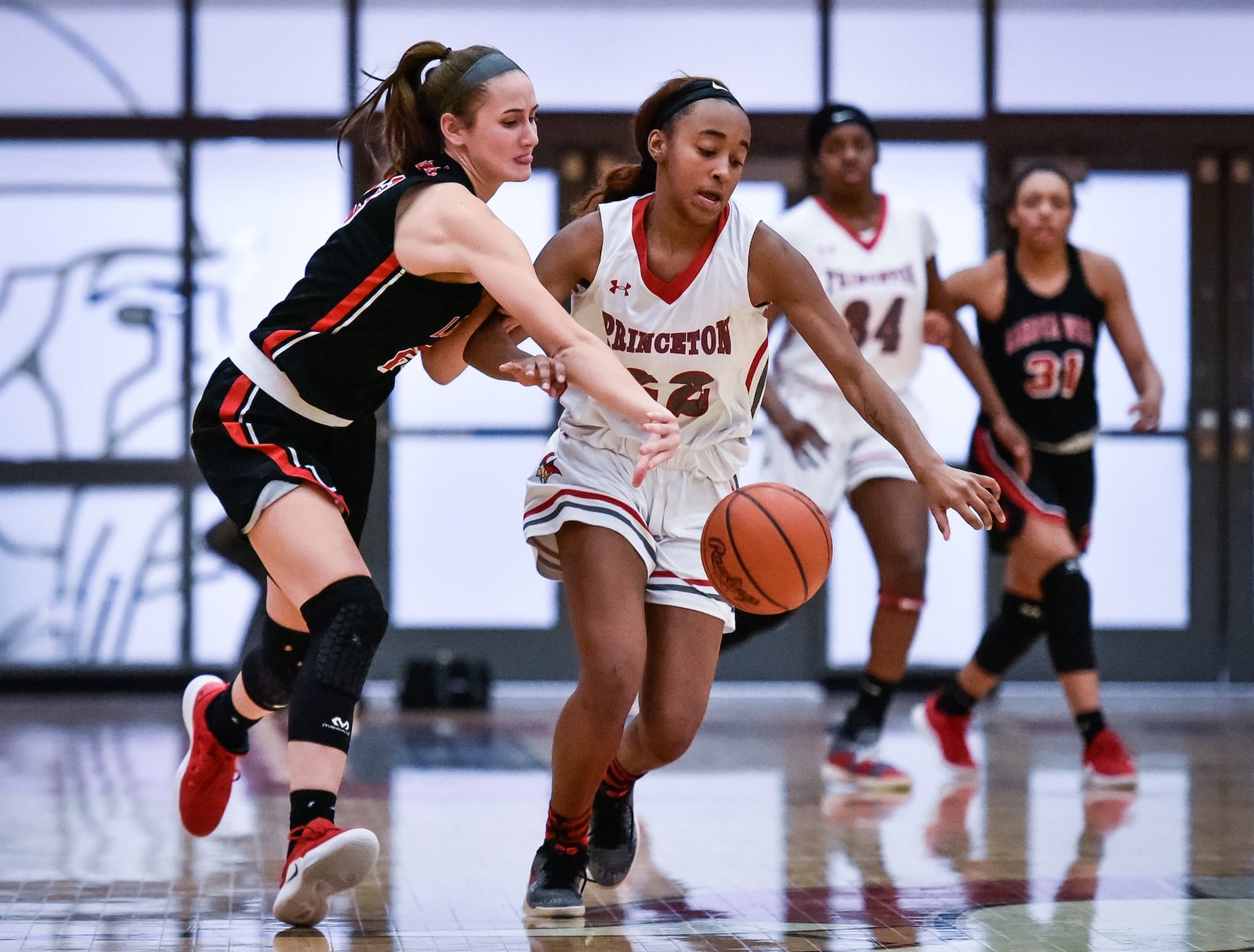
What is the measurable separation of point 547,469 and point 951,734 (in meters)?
2.66

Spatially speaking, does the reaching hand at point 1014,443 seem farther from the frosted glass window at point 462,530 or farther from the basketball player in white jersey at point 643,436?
the frosted glass window at point 462,530

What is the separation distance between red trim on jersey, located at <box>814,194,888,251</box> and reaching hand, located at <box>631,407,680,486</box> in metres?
2.83

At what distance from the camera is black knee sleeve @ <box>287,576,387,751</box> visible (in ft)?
10.4

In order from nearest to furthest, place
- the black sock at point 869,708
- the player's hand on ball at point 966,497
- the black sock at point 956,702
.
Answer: the player's hand on ball at point 966,497
the black sock at point 869,708
the black sock at point 956,702

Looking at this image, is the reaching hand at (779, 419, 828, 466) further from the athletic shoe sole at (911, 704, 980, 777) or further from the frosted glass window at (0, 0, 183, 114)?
the frosted glass window at (0, 0, 183, 114)

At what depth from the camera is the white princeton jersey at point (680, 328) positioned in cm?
359

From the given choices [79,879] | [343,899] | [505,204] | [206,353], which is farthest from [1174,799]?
[206,353]

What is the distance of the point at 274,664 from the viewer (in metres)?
3.68

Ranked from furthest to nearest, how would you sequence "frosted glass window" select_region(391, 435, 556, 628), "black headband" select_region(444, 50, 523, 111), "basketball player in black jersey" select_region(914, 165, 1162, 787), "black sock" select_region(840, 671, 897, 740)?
"frosted glass window" select_region(391, 435, 556, 628) < "basketball player in black jersey" select_region(914, 165, 1162, 787) < "black sock" select_region(840, 671, 897, 740) < "black headband" select_region(444, 50, 523, 111)

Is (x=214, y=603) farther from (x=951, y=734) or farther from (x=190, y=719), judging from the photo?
(x=190, y=719)

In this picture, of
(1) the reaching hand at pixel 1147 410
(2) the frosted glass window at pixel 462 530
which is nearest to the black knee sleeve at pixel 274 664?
(1) the reaching hand at pixel 1147 410

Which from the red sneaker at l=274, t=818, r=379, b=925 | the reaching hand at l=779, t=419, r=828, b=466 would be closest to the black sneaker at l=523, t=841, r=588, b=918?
the red sneaker at l=274, t=818, r=379, b=925

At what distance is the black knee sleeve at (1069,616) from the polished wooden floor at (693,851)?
391 mm

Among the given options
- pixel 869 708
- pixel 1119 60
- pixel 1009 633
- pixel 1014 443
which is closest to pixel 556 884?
pixel 869 708
